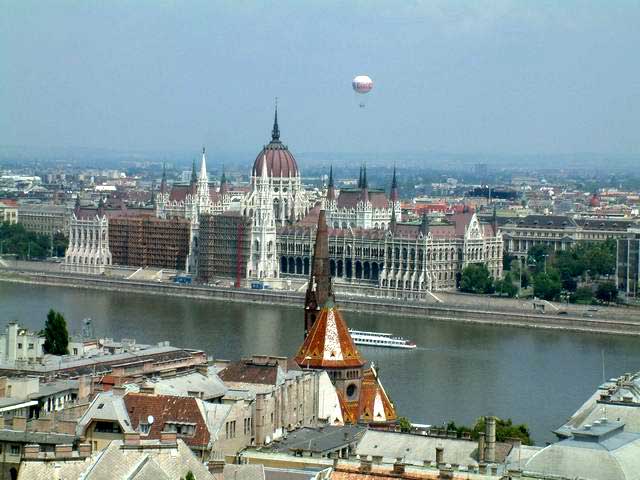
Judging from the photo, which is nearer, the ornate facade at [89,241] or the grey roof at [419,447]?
the grey roof at [419,447]

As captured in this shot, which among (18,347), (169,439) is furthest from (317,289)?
(169,439)

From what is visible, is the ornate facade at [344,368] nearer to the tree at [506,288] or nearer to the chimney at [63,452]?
the chimney at [63,452]

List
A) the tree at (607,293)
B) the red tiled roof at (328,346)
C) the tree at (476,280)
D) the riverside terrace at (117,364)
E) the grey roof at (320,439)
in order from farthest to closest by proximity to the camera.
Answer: the tree at (476,280)
the tree at (607,293)
the red tiled roof at (328,346)
the riverside terrace at (117,364)
the grey roof at (320,439)

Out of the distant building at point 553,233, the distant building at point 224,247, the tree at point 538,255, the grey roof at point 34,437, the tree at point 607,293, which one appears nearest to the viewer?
the grey roof at point 34,437

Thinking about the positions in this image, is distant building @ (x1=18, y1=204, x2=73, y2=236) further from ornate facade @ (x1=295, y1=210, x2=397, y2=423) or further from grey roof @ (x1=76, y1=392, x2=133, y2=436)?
grey roof @ (x1=76, y1=392, x2=133, y2=436)

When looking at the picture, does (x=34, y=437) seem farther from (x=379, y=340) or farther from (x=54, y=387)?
(x=379, y=340)

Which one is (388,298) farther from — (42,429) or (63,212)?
(42,429)

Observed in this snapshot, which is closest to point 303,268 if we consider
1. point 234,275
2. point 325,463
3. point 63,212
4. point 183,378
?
point 234,275

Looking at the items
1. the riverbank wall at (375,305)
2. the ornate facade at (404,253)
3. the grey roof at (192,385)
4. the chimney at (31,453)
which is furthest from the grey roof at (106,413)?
the ornate facade at (404,253)

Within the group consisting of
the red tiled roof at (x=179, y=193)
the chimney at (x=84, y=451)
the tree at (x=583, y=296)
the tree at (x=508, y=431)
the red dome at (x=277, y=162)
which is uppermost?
the red dome at (x=277, y=162)
